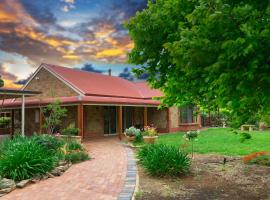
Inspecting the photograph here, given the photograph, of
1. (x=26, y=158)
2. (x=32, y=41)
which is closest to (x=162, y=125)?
(x=32, y=41)

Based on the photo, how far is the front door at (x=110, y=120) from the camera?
24594mm

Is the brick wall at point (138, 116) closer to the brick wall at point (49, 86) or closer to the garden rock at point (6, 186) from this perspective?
the brick wall at point (49, 86)

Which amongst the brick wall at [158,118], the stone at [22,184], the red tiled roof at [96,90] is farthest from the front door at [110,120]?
the stone at [22,184]

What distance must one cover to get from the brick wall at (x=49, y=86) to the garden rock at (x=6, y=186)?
13.8 metres

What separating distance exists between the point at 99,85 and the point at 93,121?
2.97 metres

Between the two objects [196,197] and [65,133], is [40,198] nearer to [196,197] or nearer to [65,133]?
[196,197]

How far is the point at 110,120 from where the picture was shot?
985 inches

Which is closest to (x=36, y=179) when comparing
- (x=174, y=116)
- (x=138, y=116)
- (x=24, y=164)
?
(x=24, y=164)

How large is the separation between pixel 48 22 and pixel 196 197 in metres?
20.5

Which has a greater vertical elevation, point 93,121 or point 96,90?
point 96,90

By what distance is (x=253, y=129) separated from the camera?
2861cm

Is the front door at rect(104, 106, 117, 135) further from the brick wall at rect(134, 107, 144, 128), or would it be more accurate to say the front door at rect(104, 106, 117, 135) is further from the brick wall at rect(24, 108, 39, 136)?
the brick wall at rect(24, 108, 39, 136)

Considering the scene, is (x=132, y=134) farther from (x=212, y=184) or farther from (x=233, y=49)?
(x=233, y=49)

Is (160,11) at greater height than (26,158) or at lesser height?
greater
